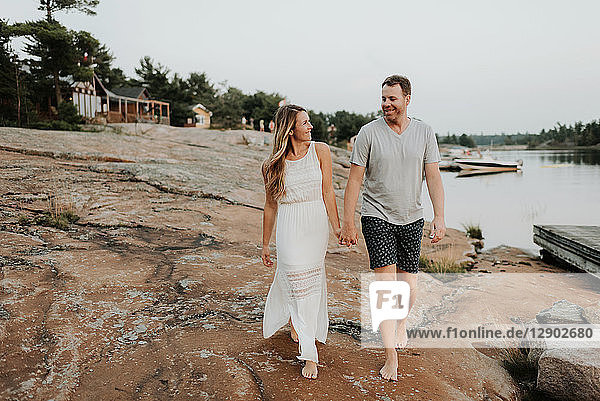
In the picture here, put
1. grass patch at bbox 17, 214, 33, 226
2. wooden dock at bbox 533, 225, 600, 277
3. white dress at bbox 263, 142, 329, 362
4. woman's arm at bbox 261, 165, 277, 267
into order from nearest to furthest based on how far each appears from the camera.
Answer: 1. white dress at bbox 263, 142, 329, 362
2. woman's arm at bbox 261, 165, 277, 267
3. grass patch at bbox 17, 214, 33, 226
4. wooden dock at bbox 533, 225, 600, 277

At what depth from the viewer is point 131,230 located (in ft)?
22.3

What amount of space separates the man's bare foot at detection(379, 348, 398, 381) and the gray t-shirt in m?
0.92

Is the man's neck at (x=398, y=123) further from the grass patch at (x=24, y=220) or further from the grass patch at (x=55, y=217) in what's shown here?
the grass patch at (x=24, y=220)

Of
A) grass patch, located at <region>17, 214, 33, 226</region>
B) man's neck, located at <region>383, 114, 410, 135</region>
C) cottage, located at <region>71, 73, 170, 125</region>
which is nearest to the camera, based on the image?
man's neck, located at <region>383, 114, 410, 135</region>

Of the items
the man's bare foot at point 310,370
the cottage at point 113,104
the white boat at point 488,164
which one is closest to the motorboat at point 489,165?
the white boat at point 488,164

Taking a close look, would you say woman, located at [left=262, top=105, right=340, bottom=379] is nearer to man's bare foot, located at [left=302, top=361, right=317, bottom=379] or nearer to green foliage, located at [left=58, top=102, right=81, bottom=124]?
man's bare foot, located at [left=302, top=361, right=317, bottom=379]

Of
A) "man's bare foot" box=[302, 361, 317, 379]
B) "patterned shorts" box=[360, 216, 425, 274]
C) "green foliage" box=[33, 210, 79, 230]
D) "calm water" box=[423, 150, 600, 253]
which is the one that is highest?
"patterned shorts" box=[360, 216, 425, 274]

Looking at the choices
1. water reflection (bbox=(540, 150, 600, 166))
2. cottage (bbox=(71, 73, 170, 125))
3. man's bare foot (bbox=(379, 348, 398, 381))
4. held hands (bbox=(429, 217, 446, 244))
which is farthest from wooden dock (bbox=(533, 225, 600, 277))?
water reflection (bbox=(540, 150, 600, 166))

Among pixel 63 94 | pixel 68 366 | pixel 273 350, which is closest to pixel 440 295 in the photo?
pixel 273 350

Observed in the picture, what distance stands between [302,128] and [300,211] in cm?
59

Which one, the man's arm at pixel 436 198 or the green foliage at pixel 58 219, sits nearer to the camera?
the man's arm at pixel 436 198

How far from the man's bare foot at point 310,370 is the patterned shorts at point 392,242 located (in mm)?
836

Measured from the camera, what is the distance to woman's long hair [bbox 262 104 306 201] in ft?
11.2

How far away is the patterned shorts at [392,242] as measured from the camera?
137 inches
